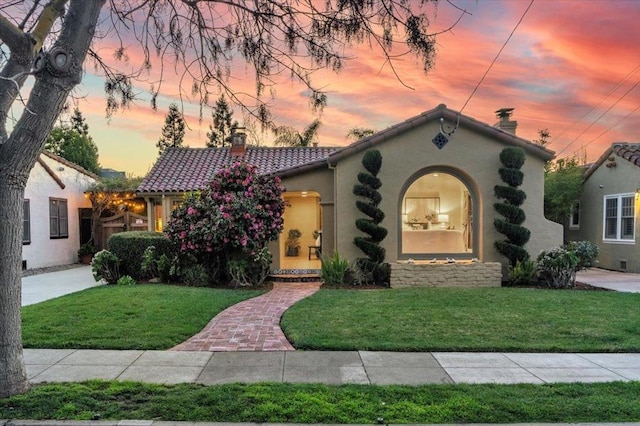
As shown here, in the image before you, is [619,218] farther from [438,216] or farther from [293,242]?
[293,242]

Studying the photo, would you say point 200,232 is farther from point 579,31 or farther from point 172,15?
point 579,31

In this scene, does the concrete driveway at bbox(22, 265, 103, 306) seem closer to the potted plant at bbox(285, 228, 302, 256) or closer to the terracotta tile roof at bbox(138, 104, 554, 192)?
the terracotta tile roof at bbox(138, 104, 554, 192)

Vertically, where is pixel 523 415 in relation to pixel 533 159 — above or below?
below

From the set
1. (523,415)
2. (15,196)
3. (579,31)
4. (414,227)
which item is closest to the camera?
(523,415)

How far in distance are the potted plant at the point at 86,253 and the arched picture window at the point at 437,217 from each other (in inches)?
544

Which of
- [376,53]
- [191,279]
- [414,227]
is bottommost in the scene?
[191,279]

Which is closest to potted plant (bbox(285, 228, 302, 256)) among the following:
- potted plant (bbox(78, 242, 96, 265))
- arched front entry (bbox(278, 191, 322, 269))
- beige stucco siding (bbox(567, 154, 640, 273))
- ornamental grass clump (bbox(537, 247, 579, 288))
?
arched front entry (bbox(278, 191, 322, 269))

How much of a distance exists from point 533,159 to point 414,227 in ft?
13.7

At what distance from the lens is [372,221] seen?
11.8 m

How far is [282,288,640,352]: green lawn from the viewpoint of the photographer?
6.18 m


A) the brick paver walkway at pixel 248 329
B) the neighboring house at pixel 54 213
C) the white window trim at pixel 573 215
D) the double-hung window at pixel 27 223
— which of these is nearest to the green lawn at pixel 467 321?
the brick paver walkway at pixel 248 329

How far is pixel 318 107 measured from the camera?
4926mm

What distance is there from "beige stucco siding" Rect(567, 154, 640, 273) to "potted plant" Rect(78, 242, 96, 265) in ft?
70.3

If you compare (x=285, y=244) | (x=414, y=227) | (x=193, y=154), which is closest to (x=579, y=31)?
(x=414, y=227)
